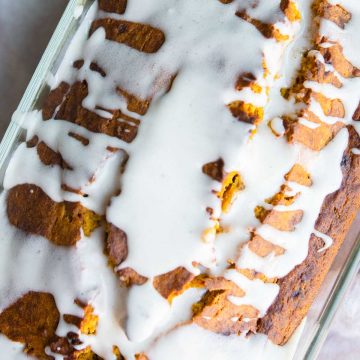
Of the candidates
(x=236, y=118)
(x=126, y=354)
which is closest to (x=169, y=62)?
(x=236, y=118)

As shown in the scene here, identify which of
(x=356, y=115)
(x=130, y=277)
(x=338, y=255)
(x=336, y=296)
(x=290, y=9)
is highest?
(x=290, y=9)

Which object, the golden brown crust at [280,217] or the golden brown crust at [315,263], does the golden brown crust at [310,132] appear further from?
the golden brown crust at [280,217]

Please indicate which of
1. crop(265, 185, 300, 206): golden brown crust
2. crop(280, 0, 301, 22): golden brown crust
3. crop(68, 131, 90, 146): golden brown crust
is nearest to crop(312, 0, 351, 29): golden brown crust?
crop(280, 0, 301, 22): golden brown crust

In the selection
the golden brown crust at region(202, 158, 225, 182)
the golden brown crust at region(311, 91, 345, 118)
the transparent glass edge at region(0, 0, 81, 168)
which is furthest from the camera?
the transparent glass edge at region(0, 0, 81, 168)

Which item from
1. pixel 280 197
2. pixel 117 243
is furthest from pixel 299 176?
pixel 117 243

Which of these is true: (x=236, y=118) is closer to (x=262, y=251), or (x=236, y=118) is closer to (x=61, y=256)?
(x=262, y=251)

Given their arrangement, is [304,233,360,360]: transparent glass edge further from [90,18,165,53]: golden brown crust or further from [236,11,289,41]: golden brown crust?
[90,18,165,53]: golden brown crust

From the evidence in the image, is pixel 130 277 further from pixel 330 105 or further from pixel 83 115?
pixel 330 105
